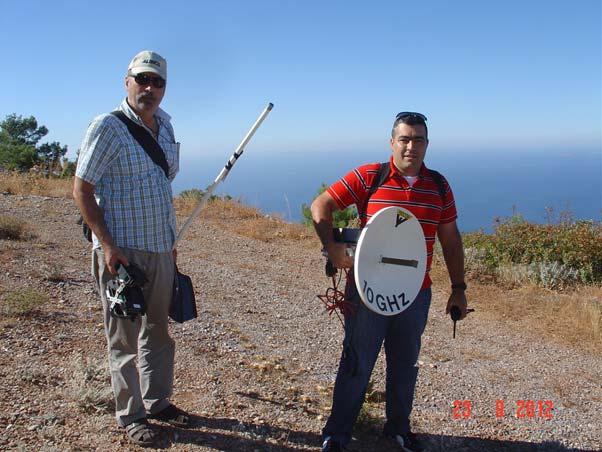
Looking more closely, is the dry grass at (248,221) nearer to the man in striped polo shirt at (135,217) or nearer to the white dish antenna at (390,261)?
Result: the man in striped polo shirt at (135,217)

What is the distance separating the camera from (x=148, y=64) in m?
3.11

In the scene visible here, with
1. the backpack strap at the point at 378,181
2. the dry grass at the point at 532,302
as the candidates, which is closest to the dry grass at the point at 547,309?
the dry grass at the point at 532,302

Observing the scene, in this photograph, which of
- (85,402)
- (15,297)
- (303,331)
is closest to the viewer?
(85,402)

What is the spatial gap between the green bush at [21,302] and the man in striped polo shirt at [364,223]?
3261 mm

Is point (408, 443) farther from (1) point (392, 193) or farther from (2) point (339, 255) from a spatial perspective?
(1) point (392, 193)

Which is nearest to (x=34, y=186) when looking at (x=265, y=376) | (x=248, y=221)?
(x=248, y=221)

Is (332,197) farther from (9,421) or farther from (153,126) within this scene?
(9,421)

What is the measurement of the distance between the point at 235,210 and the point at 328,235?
9.54 metres

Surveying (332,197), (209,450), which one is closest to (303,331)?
(209,450)

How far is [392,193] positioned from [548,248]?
644 cm

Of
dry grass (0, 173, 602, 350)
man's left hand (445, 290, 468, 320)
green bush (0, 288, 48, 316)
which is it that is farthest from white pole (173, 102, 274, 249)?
dry grass (0, 173, 602, 350)

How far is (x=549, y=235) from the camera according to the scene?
8992 mm

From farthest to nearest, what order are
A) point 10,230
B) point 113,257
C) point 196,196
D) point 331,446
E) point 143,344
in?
point 196,196
point 10,230
point 143,344
point 331,446
point 113,257
